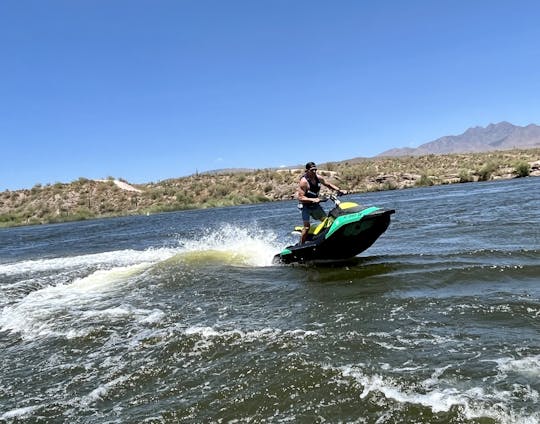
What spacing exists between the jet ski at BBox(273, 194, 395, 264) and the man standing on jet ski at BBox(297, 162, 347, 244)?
0.31 m

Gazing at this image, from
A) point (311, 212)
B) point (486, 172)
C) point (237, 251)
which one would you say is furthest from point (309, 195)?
point (486, 172)

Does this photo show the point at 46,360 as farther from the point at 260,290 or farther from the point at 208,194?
the point at 208,194

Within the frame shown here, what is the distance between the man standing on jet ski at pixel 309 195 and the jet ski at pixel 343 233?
0.31m

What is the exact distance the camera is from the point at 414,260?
1083 centimetres

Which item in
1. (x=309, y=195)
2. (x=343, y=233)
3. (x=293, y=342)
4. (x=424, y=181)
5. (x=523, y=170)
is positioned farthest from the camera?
(x=424, y=181)

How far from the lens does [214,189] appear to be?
62.8 m

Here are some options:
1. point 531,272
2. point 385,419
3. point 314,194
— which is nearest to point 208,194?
point 314,194

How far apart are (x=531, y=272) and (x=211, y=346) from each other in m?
5.57

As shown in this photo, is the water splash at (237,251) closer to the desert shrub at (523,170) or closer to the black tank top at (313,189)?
the black tank top at (313,189)

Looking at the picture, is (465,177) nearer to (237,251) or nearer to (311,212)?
(237,251)

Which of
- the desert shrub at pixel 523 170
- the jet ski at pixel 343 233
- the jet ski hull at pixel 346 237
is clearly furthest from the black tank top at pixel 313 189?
the desert shrub at pixel 523 170

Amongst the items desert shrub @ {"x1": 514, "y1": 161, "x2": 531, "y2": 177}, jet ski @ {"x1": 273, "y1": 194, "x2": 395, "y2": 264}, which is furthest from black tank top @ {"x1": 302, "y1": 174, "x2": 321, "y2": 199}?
desert shrub @ {"x1": 514, "y1": 161, "x2": 531, "y2": 177}

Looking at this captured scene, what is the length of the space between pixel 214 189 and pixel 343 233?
5233cm

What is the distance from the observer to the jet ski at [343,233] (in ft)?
36.6
